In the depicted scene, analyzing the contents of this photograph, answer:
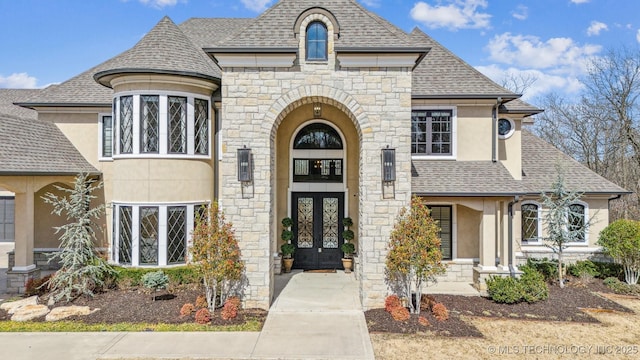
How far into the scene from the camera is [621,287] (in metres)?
10.7

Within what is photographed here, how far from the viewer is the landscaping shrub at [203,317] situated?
306 inches

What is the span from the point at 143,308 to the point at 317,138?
743 cm

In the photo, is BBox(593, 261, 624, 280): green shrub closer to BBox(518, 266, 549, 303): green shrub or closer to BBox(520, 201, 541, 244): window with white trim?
BBox(520, 201, 541, 244): window with white trim

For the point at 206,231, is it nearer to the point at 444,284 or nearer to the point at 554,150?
the point at 444,284

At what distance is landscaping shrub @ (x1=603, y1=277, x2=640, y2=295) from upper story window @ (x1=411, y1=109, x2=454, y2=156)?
647 centimetres

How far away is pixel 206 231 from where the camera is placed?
829cm

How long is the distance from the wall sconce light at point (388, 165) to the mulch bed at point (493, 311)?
10.7 ft

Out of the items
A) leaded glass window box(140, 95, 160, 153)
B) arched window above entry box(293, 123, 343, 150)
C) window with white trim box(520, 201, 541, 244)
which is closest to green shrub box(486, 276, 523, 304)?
window with white trim box(520, 201, 541, 244)

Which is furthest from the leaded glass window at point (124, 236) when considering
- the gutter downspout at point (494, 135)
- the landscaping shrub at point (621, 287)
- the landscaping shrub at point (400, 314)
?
the landscaping shrub at point (621, 287)

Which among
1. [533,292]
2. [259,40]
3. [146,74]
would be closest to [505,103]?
[533,292]

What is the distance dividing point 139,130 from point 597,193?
15.7 metres

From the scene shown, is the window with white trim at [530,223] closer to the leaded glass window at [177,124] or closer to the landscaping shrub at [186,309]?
the landscaping shrub at [186,309]

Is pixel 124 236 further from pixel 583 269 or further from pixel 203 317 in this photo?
pixel 583 269

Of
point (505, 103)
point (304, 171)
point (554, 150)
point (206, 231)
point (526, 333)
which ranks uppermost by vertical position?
point (505, 103)
